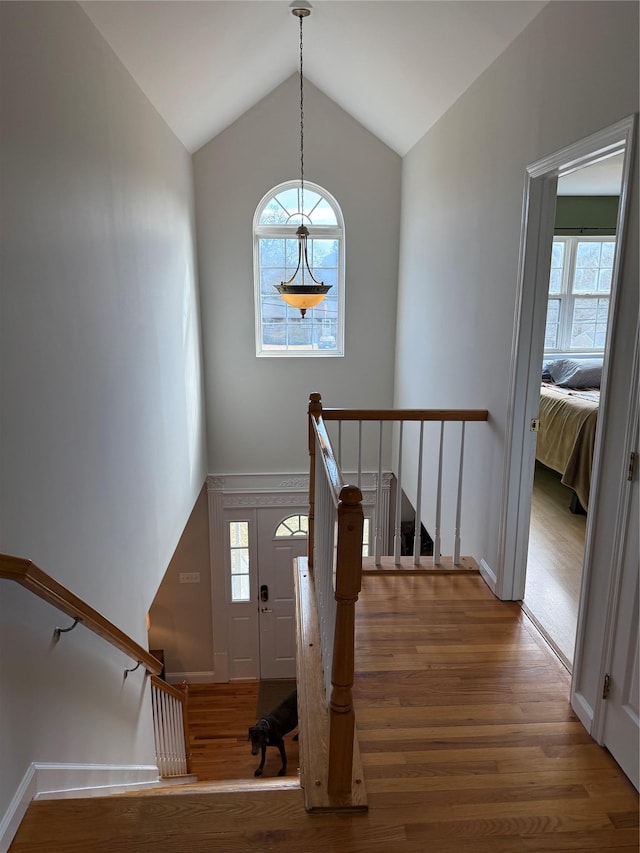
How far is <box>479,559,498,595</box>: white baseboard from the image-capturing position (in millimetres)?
3202

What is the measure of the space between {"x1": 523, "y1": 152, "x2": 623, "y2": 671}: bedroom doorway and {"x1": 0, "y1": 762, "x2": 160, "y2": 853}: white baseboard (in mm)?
2075

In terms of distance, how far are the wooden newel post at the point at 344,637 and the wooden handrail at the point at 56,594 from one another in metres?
0.91

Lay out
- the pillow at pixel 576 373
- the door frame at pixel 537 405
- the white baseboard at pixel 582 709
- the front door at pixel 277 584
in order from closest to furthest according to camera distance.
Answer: the door frame at pixel 537 405
the white baseboard at pixel 582 709
the pillow at pixel 576 373
the front door at pixel 277 584

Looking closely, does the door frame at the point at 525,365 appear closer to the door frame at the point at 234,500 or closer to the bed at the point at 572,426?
the bed at the point at 572,426

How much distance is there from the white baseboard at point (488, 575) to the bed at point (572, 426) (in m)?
0.99

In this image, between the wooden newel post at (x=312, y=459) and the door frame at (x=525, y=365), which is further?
the wooden newel post at (x=312, y=459)

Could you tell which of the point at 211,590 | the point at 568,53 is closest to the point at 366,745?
the point at 568,53

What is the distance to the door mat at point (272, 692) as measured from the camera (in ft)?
21.0

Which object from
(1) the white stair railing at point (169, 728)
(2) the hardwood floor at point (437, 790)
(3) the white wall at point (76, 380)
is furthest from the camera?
(1) the white stair railing at point (169, 728)

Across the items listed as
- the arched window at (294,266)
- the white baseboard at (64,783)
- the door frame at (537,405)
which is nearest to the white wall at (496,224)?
the door frame at (537,405)

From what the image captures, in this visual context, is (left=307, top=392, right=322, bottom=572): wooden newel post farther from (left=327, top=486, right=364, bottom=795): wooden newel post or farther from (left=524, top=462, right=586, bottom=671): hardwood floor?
(left=327, top=486, right=364, bottom=795): wooden newel post

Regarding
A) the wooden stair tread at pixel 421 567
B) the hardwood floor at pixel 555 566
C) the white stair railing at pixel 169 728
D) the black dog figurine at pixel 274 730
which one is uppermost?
the wooden stair tread at pixel 421 567

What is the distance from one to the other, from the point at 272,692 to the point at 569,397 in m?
4.59

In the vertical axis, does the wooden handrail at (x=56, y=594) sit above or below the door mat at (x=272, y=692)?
above
